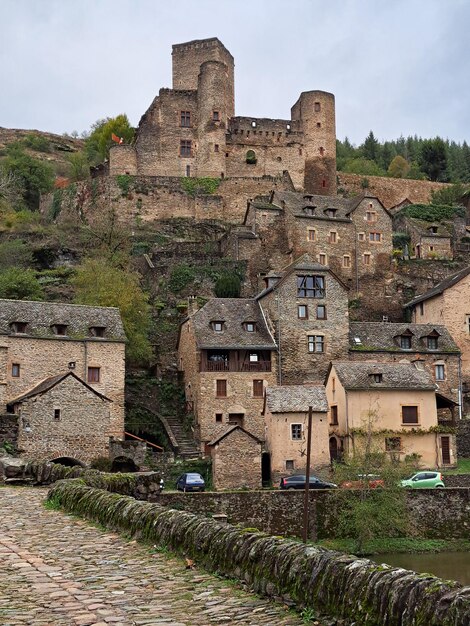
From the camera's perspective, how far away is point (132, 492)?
60.2ft

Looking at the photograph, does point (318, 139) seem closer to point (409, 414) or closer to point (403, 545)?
point (409, 414)

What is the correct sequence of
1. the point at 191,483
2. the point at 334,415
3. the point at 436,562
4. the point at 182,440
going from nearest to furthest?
the point at 436,562
the point at 191,483
the point at 334,415
the point at 182,440

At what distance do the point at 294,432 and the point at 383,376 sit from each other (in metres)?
6.33

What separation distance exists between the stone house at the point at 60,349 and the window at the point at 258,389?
828 cm

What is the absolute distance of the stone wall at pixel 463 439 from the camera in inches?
1886

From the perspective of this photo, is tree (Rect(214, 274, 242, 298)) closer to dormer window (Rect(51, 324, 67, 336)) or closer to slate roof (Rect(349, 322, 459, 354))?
slate roof (Rect(349, 322, 459, 354))

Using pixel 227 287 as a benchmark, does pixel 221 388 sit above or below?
below

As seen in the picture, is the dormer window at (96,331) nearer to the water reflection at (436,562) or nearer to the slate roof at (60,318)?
the slate roof at (60,318)

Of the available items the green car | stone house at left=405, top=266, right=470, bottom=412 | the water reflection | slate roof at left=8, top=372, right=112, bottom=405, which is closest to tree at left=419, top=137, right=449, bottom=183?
stone house at left=405, top=266, right=470, bottom=412

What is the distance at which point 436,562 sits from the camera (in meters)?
31.5

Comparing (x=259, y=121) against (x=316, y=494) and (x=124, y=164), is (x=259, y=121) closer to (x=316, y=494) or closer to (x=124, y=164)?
(x=124, y=164)

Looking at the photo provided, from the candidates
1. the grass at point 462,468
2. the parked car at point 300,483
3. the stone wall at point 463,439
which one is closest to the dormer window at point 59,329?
the parked car at point 300,483

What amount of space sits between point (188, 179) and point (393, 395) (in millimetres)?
39355

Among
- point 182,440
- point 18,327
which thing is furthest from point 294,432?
point 18,327
